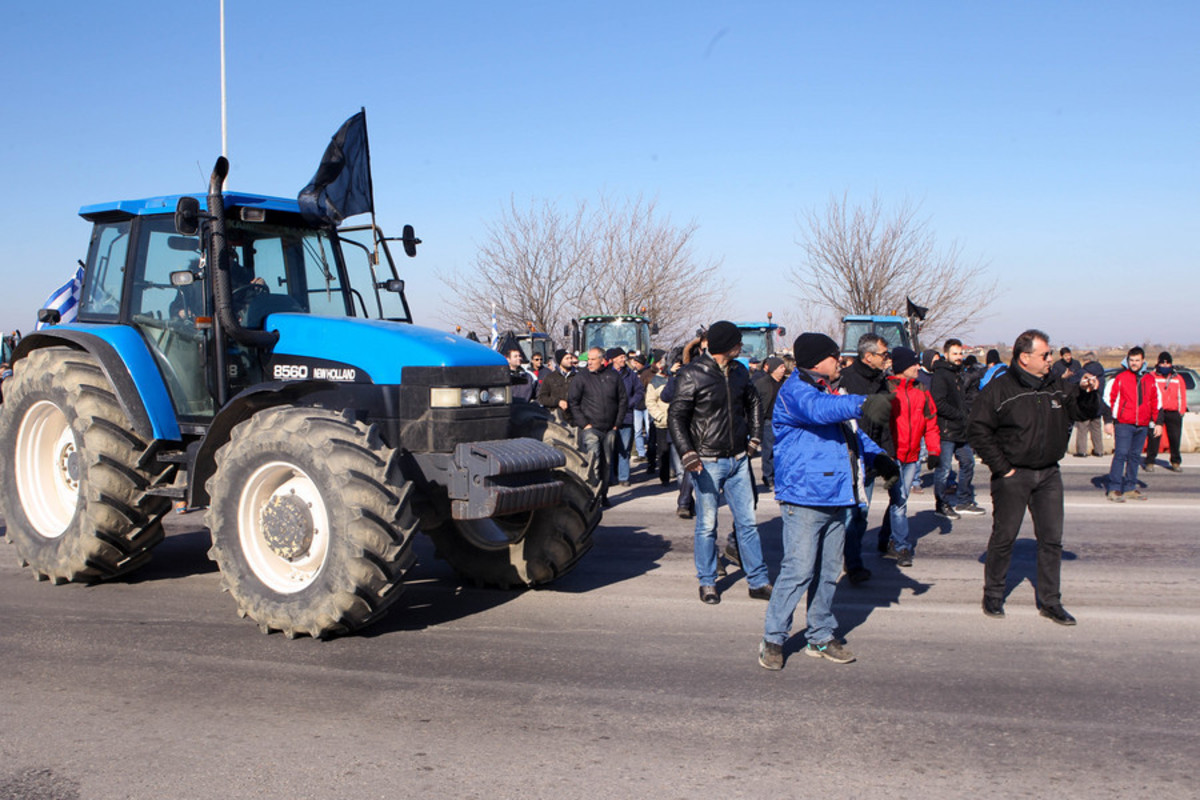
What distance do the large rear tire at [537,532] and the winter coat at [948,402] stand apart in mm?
5512

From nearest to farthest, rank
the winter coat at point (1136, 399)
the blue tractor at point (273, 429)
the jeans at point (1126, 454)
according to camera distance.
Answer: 1. the blue tractor at point (273, 429)
2. the jeans at point (1126, 454)
3. the winter coat at point (1136, 399)

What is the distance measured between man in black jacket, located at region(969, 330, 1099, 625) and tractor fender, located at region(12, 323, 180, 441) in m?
5.70

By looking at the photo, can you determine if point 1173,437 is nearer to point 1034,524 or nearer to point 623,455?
point 623,455

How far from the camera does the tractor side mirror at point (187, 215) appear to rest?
22.5 ft

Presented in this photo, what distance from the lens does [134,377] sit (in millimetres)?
7410

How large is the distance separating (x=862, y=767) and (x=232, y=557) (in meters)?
4.09

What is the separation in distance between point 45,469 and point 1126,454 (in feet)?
38.8

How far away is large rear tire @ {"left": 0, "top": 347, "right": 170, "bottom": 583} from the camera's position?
738 cm

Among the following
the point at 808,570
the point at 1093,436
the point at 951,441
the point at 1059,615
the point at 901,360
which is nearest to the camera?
the point at 808,570

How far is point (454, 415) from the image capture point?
22.1ft

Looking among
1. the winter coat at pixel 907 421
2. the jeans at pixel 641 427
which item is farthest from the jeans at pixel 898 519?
the jeans at pixel 641 427

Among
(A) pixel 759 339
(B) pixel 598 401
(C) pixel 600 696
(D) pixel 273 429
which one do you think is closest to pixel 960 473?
(B) pixel 598 401

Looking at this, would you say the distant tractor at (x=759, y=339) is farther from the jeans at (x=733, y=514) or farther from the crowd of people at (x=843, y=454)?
the jeans at (x=733, y=514)

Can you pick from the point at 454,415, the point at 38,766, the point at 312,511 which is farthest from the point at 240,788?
the point at 454,415
